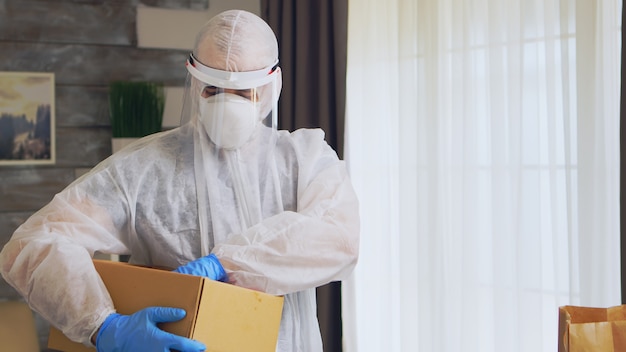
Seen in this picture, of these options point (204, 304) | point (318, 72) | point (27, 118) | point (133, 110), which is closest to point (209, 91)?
point (204, 304)

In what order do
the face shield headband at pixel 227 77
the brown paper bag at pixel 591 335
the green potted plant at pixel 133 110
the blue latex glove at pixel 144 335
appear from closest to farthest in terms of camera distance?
the brown paper bag at pixel 591 335
the blue latex glove at pixel 144 335
the face shield headband at pixel 227 77
the green potted plant at pixel 133 110

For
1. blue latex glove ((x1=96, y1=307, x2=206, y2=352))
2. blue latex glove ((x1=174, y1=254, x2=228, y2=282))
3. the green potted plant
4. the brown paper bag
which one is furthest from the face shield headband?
the green potted plant

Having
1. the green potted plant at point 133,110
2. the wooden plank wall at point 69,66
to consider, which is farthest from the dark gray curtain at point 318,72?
the wooden plank wall at point 69,66

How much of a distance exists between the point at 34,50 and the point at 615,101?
93.2 inches

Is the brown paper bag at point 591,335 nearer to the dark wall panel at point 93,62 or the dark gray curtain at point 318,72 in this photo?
the dark gray curtain at point 318,72

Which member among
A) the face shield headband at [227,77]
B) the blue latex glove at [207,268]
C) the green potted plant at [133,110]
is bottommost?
the blue latex glove at [207,268]

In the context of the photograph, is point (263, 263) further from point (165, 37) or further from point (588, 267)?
point (165, 37)

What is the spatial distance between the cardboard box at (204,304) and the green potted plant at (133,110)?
1.75 m

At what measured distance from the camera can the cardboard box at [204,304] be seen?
137 centimetres

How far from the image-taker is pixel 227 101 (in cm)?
166

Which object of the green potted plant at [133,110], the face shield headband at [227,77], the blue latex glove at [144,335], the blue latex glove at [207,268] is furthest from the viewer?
the green potted plant at [133,110]

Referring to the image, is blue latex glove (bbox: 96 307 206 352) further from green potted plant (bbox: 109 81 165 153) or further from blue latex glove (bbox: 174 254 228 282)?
green potted plant (bbox: 109 81 165 153)

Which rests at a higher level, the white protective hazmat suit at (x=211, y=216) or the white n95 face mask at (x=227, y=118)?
the white n95 face mask at (x=227, y=118)

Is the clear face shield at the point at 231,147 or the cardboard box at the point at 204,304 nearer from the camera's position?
the cardboard box at the point at 204,304
